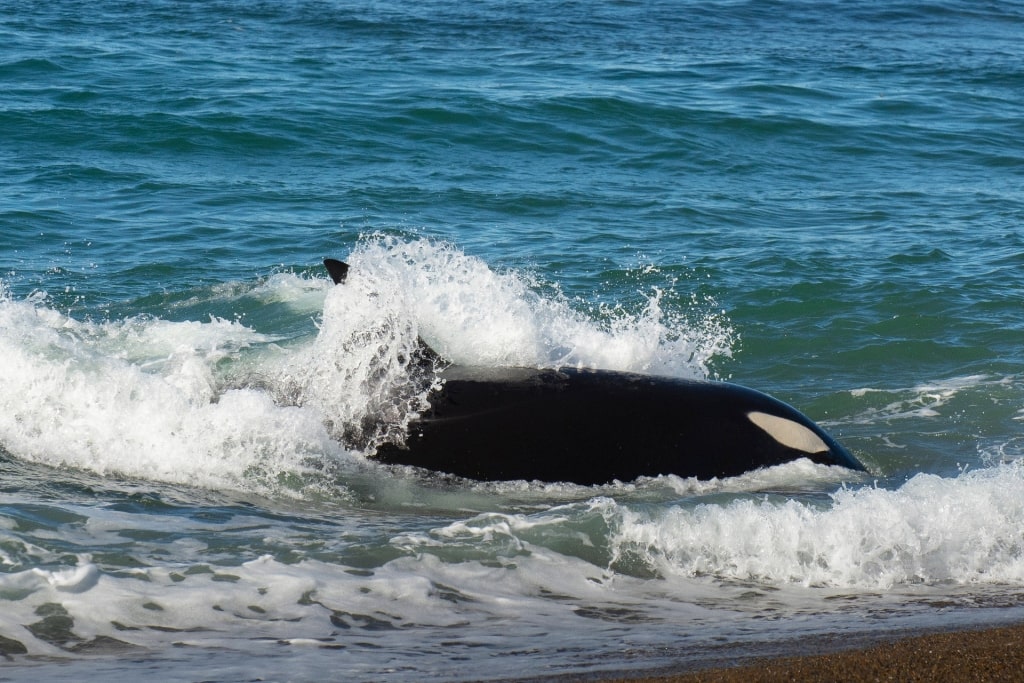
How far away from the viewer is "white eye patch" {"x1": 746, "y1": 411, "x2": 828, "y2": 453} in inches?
308

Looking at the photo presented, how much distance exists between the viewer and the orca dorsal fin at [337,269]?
26.6 ft

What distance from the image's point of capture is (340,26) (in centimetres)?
3025

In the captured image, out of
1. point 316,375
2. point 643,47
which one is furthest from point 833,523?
point 643,47

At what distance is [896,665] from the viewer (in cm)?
495

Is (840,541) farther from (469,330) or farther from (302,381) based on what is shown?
(302,381)

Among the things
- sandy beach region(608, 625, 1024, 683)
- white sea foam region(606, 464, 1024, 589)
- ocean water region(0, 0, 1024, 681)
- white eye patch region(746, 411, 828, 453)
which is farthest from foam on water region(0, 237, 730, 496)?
sandy beach region(608, 625, 1024, 683)

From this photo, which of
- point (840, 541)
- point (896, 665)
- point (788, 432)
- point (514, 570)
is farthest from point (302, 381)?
point (896, 665)

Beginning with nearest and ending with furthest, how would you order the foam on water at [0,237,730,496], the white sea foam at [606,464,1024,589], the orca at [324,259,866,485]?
the white sea foam at [606,464,1024,589]
the orca at [324,259,866,485]
the foam on water at [0,237,730,496]

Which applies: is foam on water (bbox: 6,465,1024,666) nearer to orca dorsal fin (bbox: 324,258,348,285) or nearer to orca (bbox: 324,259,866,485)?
orca (bbox: 324,259,866,485)

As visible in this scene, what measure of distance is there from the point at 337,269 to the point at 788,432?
3259 mm

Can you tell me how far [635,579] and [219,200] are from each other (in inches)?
469

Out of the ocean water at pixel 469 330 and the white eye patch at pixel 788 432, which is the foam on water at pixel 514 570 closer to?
the ocean water at pixel 469 330

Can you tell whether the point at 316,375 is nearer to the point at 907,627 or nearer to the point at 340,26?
the point at 907,627

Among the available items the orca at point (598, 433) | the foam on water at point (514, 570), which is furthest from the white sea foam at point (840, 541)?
the orca at point (598, 433)
